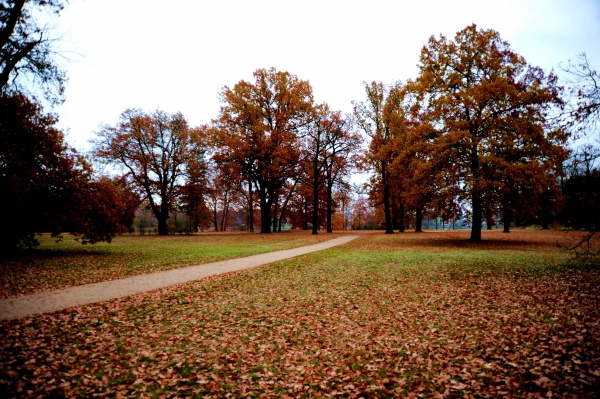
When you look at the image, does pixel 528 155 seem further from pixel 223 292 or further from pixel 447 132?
pixel 223 292

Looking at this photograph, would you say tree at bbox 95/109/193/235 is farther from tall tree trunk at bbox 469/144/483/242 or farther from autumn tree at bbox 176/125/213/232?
tall tree trunk at bbox 469/144/483/242

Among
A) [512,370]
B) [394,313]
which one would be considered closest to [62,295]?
[394,313]

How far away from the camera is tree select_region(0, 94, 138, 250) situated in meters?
13.8

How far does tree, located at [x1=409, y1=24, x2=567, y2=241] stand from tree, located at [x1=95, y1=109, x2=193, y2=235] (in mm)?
28619

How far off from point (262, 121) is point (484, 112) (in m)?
20.9

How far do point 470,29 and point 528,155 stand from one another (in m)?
9.54

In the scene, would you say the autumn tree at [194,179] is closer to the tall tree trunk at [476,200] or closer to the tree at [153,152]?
the tree at [153,152]

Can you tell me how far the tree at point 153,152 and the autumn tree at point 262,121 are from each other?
26.5 feet

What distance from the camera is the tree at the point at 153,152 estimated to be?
35.3 metres

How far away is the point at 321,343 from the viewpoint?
5.57 m

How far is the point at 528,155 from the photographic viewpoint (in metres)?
18.0

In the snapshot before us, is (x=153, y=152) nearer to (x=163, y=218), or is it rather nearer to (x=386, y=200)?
(x=163, y=218)

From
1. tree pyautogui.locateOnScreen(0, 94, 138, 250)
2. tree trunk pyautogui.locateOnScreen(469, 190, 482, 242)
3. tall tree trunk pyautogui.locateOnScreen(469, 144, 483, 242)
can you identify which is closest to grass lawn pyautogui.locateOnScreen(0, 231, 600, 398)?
tall tree trunk pyautogui.locateOnScreen(469, 144, 483, 242)

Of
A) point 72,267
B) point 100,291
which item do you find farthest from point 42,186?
point 100,291
